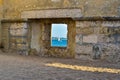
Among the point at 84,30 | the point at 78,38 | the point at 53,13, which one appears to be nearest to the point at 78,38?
the point at 78,38

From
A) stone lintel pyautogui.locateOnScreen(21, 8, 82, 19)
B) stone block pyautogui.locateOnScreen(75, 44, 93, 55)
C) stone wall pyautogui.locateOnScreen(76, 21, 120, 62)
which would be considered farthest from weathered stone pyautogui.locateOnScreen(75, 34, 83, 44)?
stone lintel pyautogui.locateOnScreen(21, 8, 82, 19)

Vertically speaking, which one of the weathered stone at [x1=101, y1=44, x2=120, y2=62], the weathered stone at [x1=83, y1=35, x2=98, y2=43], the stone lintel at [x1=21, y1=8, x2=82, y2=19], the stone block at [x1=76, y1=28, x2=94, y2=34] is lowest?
the weathered stone at [x1=101, y1=44, x2=120, y2=62]

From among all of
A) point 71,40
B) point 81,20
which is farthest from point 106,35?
point 71,40

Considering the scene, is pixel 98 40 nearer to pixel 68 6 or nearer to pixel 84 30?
pixel 84 30

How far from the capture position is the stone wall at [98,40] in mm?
6945

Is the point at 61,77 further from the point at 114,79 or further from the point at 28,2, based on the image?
the point at 28,2

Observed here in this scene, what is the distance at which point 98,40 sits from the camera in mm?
7156

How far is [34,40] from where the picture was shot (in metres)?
8.70

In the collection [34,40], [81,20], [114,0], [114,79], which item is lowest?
[114,79]

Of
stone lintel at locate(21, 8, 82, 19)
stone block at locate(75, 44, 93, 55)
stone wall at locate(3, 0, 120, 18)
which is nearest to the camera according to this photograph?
stone wall at locate(3, 0, 120, 18)

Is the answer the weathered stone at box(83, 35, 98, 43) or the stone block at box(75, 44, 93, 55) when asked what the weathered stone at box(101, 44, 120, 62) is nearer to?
the weathered stone at box(83, 35, 98, 43)

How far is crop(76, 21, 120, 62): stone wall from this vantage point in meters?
6.95

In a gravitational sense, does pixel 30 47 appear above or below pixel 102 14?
below

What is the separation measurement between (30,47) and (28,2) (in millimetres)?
1406
